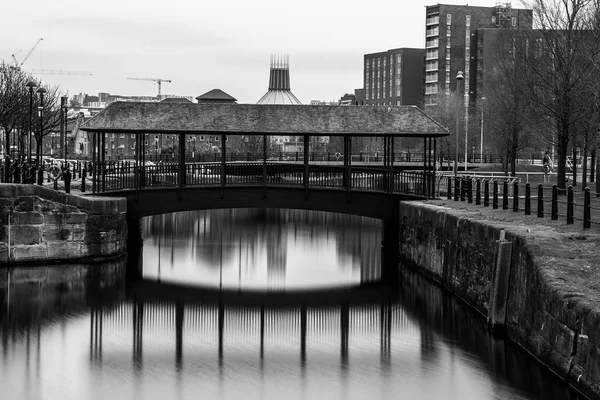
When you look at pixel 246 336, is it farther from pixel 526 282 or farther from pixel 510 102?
pixel 510 102

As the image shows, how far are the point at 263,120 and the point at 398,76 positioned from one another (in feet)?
385

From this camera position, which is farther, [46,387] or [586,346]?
[46,387]

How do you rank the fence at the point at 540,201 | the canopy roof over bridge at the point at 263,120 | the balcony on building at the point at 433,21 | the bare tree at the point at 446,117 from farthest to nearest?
the balcony on building at the point at 433,21 → the bare tree at the point at 446,117 → the canopy roof over bridge at the point at 263,120 → the fence at the point at 540,201

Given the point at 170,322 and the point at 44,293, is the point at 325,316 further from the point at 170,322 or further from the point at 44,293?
the point at 44,293

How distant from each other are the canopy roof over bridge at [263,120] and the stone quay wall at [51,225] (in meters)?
4.32

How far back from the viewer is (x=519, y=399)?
21.0m

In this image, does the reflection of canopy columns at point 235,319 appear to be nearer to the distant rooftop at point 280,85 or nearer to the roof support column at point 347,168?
the roof support column at point 347,168

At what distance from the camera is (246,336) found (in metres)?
28.6

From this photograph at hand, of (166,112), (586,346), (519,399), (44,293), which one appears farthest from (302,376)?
(166,112)

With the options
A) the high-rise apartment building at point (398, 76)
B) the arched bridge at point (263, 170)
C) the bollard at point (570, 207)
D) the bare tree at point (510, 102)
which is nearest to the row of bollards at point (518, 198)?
the bollard at point (570, 207)

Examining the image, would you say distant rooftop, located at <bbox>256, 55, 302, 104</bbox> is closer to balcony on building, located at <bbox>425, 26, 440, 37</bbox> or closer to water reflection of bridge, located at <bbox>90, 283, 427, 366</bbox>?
balcony on building, located at <bbox>425, 26, 440, 37</bbox>

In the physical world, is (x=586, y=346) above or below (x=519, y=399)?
above

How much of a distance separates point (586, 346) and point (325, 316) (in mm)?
14158

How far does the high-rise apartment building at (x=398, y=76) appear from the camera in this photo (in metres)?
157
